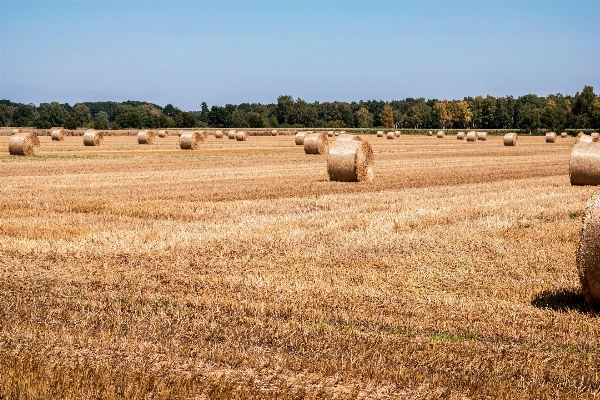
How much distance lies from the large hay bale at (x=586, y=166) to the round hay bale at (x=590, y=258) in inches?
540

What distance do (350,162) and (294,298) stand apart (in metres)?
14.4

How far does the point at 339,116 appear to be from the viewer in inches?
6038

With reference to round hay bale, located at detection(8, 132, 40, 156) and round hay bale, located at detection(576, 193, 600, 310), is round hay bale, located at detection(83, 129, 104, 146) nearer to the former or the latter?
round hay bale, located at detection(8, 132, 40, 156)

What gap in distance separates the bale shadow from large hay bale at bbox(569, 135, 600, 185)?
1326 centimetres

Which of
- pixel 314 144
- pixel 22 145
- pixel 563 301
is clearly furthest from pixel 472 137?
pixel 563 301

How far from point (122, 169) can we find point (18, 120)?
118 meters

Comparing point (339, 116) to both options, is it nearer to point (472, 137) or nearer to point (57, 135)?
point (472, 137)

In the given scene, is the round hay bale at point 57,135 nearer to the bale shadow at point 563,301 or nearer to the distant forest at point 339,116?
the distant forest at point 339,116

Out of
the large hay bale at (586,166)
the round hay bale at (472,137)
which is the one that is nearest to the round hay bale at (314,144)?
the large hay bale at (586,166)

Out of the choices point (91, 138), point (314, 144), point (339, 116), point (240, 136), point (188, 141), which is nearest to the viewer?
point (314, 144)

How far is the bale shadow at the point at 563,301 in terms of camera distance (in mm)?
8531

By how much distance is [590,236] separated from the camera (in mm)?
8531

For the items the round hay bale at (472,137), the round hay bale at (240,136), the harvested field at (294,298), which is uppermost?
the round hay bale at (240,136)

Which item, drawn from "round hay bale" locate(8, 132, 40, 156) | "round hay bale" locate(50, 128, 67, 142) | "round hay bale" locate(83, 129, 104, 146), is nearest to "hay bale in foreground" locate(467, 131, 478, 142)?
"round hay bale" locate(83, 129, 104, 146)
